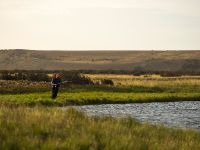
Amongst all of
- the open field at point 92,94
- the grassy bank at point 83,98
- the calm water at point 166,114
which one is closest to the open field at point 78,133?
the calm water at point 166,114

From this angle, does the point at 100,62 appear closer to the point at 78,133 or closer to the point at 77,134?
the point at 78,133

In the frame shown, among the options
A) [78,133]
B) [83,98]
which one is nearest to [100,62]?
[83,98]

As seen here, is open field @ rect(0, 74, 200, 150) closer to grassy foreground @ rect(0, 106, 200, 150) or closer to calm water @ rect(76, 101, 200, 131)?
grassy foreground @ rect(0, 106, 200, 150)

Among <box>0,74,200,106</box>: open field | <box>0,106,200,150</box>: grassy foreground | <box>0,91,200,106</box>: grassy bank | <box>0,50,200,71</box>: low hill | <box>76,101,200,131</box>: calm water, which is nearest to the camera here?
<box>0,106,200,150</box>: grassy foreground

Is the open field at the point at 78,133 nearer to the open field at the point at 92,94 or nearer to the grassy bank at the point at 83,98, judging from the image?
the grassy bank at the point at 83,98

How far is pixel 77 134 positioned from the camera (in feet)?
51.4

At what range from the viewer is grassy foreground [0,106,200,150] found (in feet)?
46.8

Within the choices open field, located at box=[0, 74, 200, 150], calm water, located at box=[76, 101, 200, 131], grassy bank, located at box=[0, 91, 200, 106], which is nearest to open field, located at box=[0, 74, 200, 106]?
grassy bank, located at box=[0, 91, 200, 106]

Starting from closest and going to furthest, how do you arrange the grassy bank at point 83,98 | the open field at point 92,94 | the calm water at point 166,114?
the calm water at point 166,114
the grassy bank at point 83,98
the open field at point 92,94

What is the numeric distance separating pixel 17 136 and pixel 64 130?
2.00 m

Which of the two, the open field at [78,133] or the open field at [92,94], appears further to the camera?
the open field at [92,94]

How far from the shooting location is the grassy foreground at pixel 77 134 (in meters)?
14.3

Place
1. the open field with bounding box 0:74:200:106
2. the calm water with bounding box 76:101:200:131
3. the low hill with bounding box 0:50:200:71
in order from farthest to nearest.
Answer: the low hill with bounding box 0:50:200:71 < the open field with bounding box 0:74:200:106 < the calm water with bounding box 76:101:200:131

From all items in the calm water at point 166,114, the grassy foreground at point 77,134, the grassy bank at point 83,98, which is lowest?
the calm water at point 166,114
